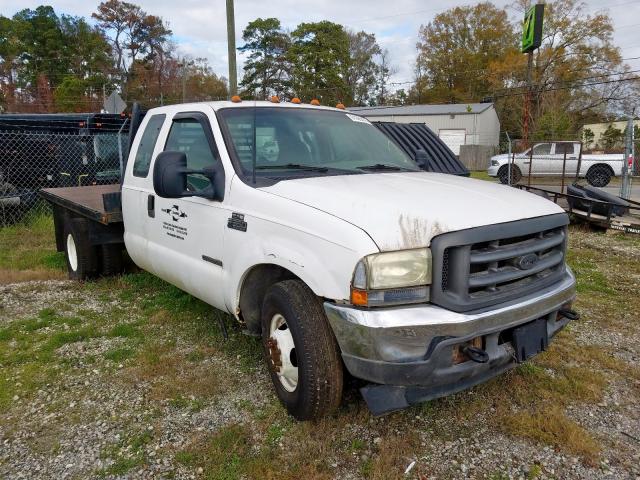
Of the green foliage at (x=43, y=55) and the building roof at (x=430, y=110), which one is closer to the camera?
the building roof at (x=430, y=110)

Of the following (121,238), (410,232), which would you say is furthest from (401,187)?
(121,238)

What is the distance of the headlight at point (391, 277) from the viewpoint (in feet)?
8.19

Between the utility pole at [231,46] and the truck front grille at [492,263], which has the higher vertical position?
the utility pole at [231,46]

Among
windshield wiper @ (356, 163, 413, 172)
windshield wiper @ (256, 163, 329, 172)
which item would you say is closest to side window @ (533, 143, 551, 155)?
windshield wiper @ (356, 163, 413, 172)

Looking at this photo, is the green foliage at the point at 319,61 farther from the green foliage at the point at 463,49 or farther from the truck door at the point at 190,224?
the truck door at the point at 190,224

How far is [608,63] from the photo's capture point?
43594 mm

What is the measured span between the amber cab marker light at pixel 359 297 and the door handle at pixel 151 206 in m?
2.44

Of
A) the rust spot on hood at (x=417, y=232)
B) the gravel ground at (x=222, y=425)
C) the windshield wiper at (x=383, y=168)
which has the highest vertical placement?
the windshield wiper at (x=383, y=168)

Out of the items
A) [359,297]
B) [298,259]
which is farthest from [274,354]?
[359,297]

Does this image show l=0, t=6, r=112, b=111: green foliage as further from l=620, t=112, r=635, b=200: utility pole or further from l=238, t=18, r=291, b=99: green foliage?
l=620, t=112, r=635, b=200: utility pole

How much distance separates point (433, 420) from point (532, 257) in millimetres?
1155

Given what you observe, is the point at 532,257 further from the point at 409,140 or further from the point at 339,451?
the point at 409,140

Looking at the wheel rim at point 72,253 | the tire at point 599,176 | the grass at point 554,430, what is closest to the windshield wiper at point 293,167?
the grass at point 554,430

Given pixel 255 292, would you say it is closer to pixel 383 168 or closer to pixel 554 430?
pixel 383 168
